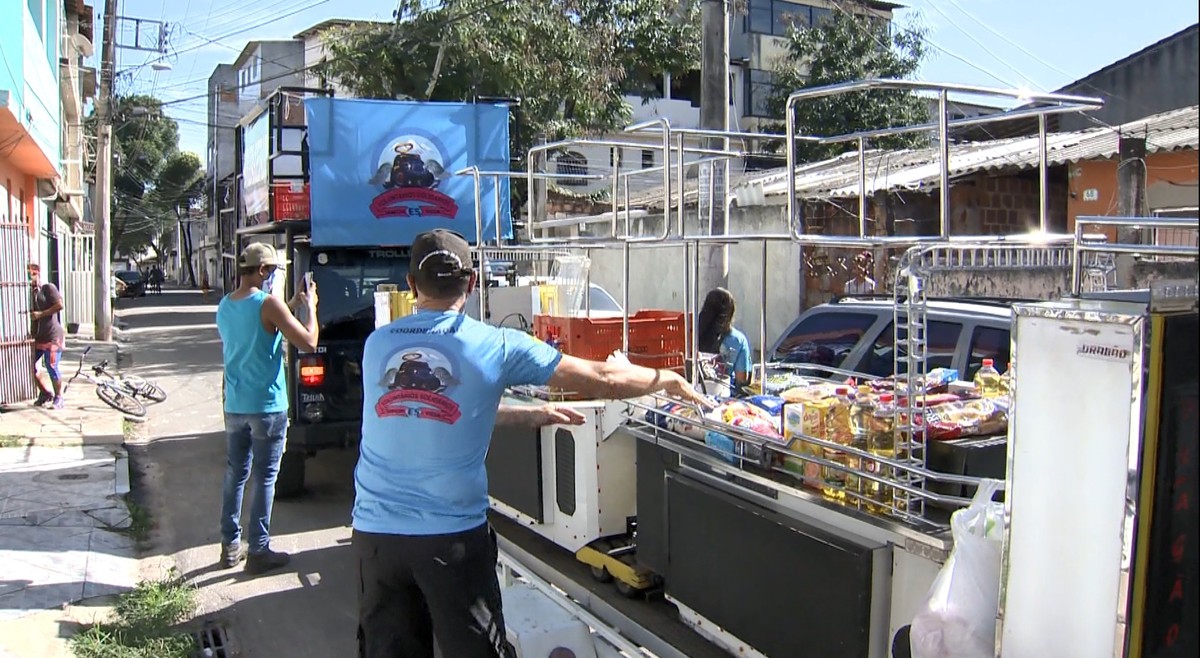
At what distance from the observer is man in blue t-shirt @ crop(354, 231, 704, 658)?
9.85ft

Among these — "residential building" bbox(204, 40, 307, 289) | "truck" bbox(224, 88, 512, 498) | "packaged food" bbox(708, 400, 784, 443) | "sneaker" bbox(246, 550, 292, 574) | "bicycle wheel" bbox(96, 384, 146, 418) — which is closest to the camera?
"packaged food" bbox(708, 400, 784, 443)

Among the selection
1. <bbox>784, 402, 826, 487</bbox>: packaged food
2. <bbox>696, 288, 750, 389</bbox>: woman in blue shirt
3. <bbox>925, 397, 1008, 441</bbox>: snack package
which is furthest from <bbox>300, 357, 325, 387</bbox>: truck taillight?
<bbox>925, 397, 1008, 441</bbox>: snack package

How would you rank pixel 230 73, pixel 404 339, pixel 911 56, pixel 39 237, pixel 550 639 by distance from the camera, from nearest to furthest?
pixel 404 339
pixel 550 639
pixel 39 237
pixel 911 56
pixel 230 73

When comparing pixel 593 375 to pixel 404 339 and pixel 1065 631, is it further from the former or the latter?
pixel 1065 631

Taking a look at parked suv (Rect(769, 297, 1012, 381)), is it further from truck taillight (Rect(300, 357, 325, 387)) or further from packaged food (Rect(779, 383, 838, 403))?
truck taillight (Rect(300, 357, 325, 387))

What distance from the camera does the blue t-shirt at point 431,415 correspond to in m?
3.01

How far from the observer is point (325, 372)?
7.58 meters

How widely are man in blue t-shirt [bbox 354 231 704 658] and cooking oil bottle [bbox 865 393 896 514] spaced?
32.8 inches

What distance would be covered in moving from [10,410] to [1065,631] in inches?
508

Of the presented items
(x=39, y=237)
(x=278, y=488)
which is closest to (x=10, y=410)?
(x=278, y=488)

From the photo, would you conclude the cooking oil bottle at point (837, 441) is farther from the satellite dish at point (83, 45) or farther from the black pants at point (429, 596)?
the satellite dish at point (83, 45)

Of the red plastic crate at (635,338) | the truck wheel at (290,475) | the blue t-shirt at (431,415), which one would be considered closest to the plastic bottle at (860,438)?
the blue t-shirt at (431,415)

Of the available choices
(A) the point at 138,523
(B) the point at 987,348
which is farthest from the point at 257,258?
(B) the point at 987,348

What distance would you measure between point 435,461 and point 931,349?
4.18 m
